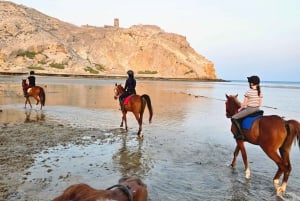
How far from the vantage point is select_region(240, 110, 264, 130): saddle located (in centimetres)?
845

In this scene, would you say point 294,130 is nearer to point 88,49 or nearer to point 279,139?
point 279,139

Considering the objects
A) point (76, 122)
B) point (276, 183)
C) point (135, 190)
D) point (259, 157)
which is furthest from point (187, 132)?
point (135, 190)

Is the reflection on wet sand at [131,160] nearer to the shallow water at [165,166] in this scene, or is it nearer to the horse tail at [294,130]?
the shallow water at [165,166]

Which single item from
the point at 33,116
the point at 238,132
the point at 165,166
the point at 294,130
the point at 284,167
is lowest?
the point at 165,166

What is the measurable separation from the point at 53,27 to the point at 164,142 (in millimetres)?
142172

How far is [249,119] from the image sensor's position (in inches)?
336

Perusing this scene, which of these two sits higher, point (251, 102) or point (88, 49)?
point (88, 49)

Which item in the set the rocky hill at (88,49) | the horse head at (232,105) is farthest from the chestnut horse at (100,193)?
the rocky hill at (88,49)

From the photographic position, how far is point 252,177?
8.61 meters

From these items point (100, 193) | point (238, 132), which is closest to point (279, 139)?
point (238, 132)

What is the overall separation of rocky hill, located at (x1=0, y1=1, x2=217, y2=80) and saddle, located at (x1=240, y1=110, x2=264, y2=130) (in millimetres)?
98012

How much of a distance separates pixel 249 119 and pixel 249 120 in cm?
3

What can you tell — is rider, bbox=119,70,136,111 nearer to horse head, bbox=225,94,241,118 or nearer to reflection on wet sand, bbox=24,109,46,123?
reflection on wet sand, bbox=24,109,46,123

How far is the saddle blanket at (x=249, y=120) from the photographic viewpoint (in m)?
8.44
